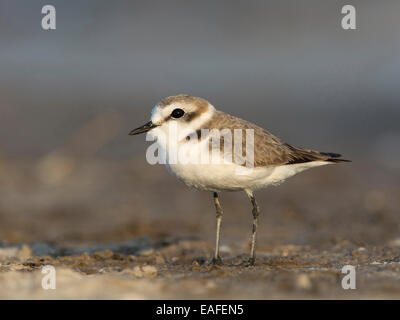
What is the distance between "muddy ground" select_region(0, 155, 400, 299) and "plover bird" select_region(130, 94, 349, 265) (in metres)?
0.75

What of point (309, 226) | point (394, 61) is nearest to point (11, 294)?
point (309, 226)

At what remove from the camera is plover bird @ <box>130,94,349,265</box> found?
541cm

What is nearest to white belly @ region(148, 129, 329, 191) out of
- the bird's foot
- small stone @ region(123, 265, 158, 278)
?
the bird's foot

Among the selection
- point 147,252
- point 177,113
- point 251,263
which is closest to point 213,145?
point 177,113

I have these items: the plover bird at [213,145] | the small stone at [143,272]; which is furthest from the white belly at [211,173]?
the small stone at [143,272]

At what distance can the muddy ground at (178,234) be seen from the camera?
4699mm

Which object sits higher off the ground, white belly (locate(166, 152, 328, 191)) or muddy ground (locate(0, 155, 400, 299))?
white belly (locate(166, 152, 328, 191))

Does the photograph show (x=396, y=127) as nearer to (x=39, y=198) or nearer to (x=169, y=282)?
(x=39, y=198)

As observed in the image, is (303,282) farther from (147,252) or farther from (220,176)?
(147,252)

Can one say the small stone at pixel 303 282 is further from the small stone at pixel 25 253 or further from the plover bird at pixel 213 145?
the small stone at pixel 25 253

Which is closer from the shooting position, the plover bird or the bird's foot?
the plover bird

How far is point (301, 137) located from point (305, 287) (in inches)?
438

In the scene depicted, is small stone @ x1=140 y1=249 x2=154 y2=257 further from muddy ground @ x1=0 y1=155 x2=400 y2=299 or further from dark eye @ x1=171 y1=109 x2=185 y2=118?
dark eye @ x1=171 y1=109 x2=185 y2=118

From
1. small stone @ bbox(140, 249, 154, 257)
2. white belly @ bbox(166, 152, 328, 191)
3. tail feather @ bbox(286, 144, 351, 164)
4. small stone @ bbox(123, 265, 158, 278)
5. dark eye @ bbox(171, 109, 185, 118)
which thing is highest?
dark eye @ bbox(171, 109, 185, 118)
